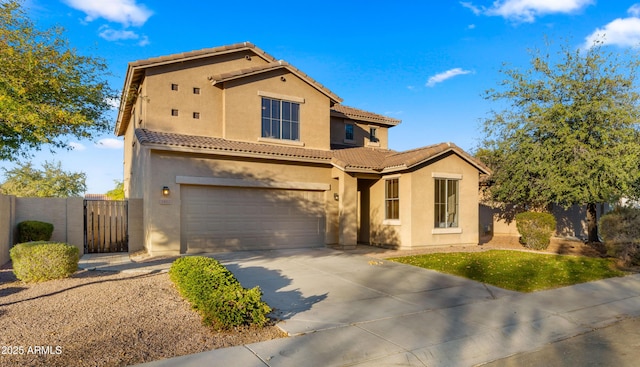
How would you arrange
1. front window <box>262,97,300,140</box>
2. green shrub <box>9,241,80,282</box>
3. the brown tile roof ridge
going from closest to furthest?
green shrub <box>9,241,80,282</box> < the brown tile roof ridge < front window <box>262,97,300,140</box>

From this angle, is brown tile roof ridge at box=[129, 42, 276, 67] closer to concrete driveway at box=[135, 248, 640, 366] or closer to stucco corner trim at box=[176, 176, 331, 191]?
stucco corner trim at box=[176, 176, 331, 191]

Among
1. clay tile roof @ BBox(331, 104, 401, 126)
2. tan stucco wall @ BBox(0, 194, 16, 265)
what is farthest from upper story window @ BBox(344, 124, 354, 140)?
tan stucco wall @ BBox(0, 194, 16, 265)

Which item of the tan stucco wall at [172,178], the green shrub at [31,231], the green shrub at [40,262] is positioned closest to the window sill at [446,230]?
the tan stucco wall at [172,178]

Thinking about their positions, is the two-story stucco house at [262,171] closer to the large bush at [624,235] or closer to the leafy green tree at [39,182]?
the large bush at [624,235]

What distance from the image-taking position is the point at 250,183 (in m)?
14.2

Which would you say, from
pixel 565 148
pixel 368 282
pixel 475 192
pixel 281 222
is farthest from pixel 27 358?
pixel 565 148

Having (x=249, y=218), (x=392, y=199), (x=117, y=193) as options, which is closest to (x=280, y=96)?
(x=249, y=218)

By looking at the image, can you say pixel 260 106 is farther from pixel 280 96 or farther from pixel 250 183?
pixel 250 183

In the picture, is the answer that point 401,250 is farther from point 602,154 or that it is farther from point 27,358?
point 27,358

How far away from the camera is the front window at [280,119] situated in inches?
621

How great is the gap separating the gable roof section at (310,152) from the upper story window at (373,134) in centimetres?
403

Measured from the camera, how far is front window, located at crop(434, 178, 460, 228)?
1571cm

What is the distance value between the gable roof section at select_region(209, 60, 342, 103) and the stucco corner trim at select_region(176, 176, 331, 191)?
3.91m

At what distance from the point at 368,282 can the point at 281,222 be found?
6.40 meters
